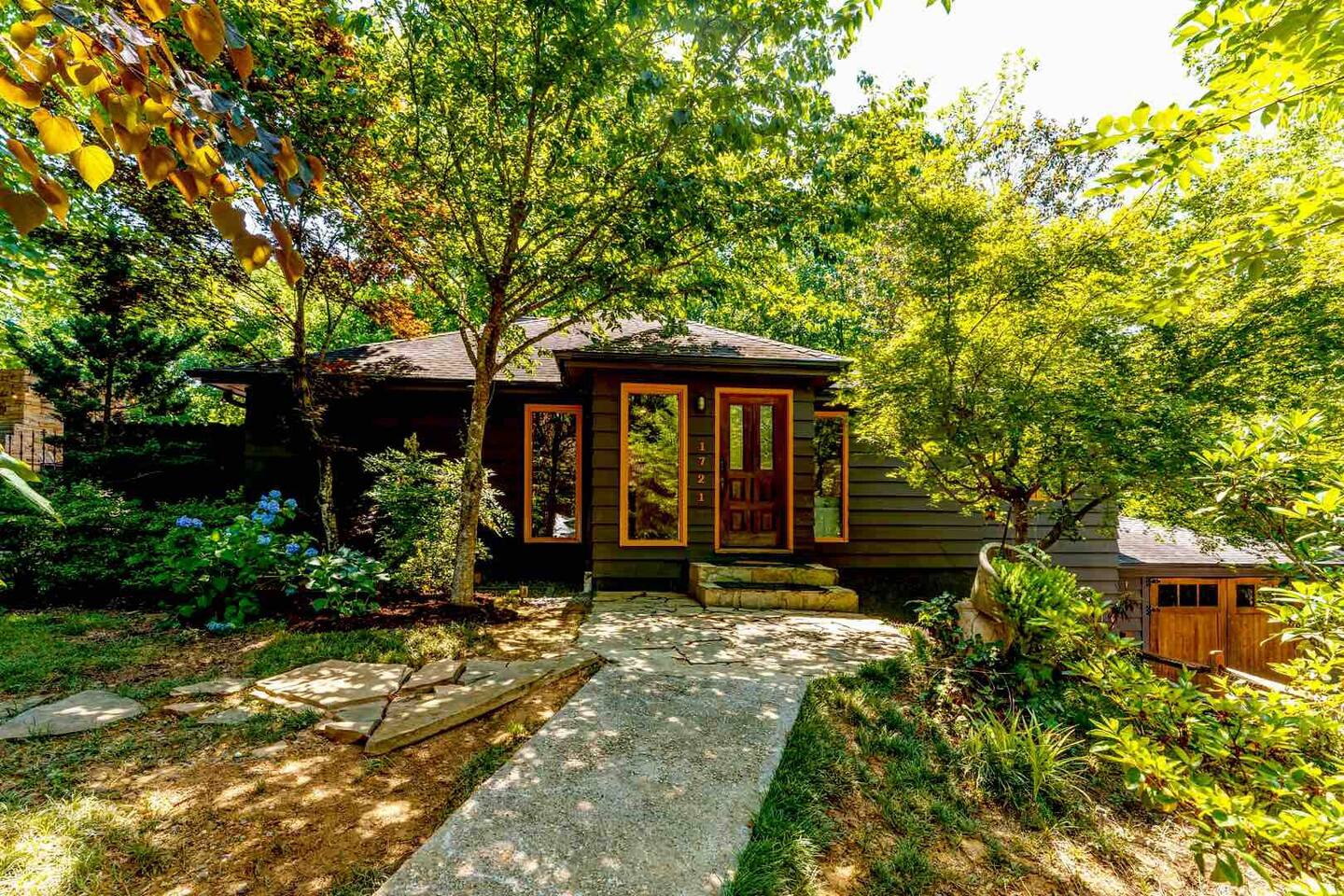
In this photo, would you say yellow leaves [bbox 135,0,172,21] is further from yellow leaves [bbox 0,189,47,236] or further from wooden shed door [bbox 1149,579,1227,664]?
wooden shed door [bbox 1149,579,1227,664]

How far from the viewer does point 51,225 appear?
575 cm

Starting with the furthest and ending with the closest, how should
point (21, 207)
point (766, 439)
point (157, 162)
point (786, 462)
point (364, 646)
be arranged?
1. point (766, 439)
2. point (786, 462)
3. point (364, 646)
4. point (157, 162)
5. point (21, 207)

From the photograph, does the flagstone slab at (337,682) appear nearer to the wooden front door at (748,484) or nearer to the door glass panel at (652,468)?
the door glass panel at (652,468)

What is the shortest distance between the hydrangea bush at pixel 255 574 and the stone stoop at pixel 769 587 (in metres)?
3.13

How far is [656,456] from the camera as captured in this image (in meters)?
7.18

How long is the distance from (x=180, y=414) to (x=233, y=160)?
8.28 m

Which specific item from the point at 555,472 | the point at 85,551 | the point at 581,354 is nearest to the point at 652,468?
the point at 555,472

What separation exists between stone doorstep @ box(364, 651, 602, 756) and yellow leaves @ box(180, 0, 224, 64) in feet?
8.69

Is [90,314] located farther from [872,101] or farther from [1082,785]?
[1082,785]

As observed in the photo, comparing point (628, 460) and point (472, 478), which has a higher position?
point (628, 460)

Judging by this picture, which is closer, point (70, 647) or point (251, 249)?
point (251, 249)

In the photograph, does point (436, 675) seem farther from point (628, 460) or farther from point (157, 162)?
point (628, 460)

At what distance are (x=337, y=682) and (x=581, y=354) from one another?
147 inches

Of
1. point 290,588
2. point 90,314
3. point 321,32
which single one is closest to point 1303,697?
point 290,588
